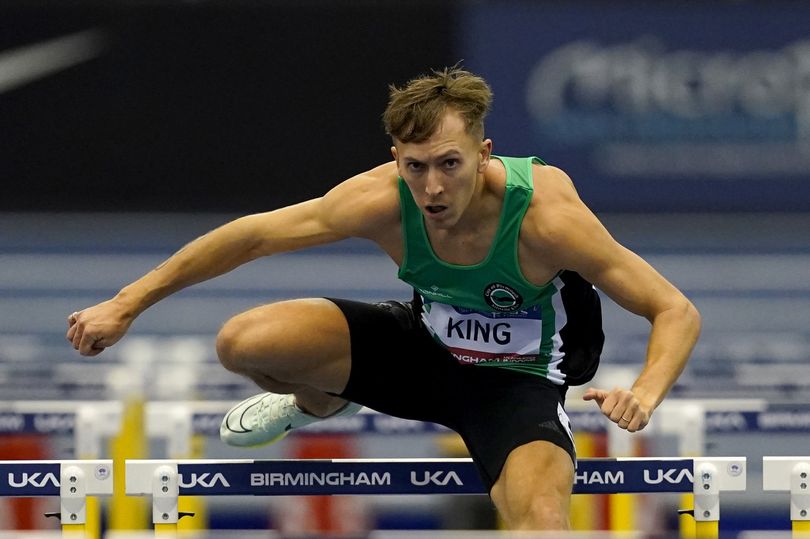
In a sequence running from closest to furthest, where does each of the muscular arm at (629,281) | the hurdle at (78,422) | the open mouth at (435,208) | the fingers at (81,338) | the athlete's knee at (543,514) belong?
the athlete's knee at (543,514) < the muscular arm at (629,281) < the open mouth at (435,208) < the fingers at (81,338) < the hurdle at (78,422)

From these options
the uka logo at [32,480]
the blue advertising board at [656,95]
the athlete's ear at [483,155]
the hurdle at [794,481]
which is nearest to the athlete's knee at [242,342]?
the uka logo at [32,480]

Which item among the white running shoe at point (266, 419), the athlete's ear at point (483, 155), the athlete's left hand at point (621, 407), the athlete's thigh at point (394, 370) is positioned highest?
the athlete's ear at point (483, 155)

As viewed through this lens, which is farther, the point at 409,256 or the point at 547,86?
the point at 547,86

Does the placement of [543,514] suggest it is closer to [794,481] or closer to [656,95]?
[794,481]

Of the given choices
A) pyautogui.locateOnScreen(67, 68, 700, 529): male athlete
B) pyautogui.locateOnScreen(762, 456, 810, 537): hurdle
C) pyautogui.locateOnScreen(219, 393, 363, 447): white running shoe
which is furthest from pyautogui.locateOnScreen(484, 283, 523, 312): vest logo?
pyautogui.locateOnScreen(762, 456, 810, 537): hurdle

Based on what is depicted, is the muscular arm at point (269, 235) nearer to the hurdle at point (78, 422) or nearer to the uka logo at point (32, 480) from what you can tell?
the uka logo at point (32, 480)

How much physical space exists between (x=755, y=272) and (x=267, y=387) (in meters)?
8.20

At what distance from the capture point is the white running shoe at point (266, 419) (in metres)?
4.54

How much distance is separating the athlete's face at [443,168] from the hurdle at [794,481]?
114 cm

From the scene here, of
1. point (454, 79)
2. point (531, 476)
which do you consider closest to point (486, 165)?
point (454, 79)

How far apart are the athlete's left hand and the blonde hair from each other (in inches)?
32.9

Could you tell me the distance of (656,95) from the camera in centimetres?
1074

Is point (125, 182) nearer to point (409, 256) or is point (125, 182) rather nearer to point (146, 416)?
point (146, 416)

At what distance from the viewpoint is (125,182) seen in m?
11.2
